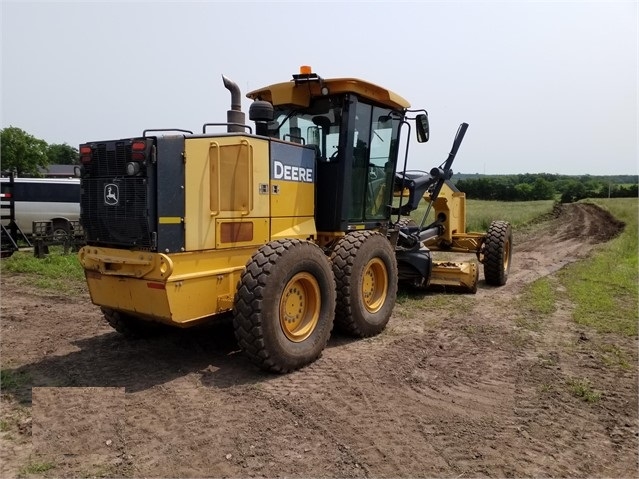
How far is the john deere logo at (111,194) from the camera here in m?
4.76

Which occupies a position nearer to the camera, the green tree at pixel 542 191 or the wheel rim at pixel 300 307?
the wheel rim at pixel 300 307

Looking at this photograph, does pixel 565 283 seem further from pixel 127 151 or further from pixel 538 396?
pixel 127 151

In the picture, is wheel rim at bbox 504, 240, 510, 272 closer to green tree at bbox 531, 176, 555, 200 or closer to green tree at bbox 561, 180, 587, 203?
green tree at bbox 561, 180, 587, 203

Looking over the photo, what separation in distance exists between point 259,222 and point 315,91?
6.20 ft

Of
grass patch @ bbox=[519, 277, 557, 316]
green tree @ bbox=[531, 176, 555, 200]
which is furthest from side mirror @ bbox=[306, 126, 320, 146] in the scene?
green tree @ bbox=[531, 176, 555, 200]

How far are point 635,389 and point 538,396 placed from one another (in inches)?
37.1

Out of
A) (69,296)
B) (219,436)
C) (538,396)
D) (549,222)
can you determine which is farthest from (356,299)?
(549,222)

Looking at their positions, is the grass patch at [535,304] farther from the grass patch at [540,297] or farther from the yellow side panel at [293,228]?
the yellow side panel at [293,228]

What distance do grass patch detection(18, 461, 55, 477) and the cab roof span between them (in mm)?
4459

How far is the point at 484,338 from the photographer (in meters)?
6.20

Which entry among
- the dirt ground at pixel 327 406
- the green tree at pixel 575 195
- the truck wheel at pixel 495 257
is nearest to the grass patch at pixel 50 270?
the dirt ground at pixel 327 406

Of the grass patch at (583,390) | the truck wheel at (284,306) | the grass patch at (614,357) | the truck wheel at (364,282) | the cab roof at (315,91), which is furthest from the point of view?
the cab roof at (315,91)

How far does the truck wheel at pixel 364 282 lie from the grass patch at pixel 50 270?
5178 millimetres

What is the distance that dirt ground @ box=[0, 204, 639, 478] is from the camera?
11.0ft
